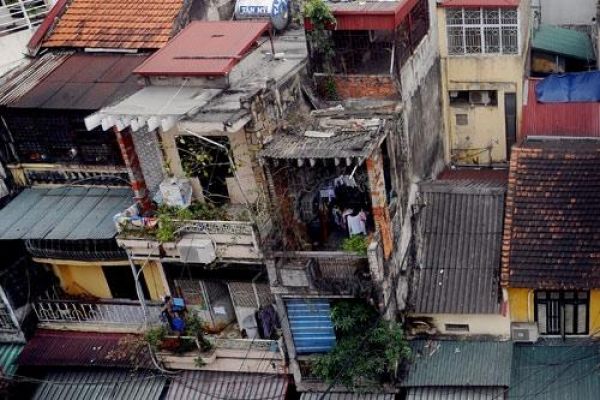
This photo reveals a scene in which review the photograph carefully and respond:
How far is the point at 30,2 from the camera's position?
23.8 metres

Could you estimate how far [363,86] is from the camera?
66.3ft

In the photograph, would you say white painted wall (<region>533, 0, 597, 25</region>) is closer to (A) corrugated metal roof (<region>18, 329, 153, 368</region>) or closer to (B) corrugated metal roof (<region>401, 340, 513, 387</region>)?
(B) corrugated metal roof (<region>401, 340, 513, 387</region>)

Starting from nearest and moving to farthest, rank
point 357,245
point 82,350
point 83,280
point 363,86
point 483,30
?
point 357,245 < point 363,86 < point 82,350 < point 83,280 < point 483,30

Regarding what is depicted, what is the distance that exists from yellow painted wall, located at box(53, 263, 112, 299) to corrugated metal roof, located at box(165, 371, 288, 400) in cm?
368

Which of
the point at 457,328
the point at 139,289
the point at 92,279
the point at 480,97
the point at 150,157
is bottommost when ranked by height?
the point at 457,328

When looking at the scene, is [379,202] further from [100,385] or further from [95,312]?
[100,385]

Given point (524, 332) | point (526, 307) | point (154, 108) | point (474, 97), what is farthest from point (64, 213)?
point (474, 97)

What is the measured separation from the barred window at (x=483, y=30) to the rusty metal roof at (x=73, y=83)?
968 centimetres

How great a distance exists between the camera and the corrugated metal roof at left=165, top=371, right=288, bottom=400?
20.4 metres

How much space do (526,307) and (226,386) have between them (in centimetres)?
821

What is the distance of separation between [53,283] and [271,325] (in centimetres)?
713

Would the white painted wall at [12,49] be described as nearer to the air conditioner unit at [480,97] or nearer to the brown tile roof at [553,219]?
the air conditioner unit at [480,97]

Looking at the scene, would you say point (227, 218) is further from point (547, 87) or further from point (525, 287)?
point (547, 87)

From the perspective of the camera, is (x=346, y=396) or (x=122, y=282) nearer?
(x=346, y=396)
